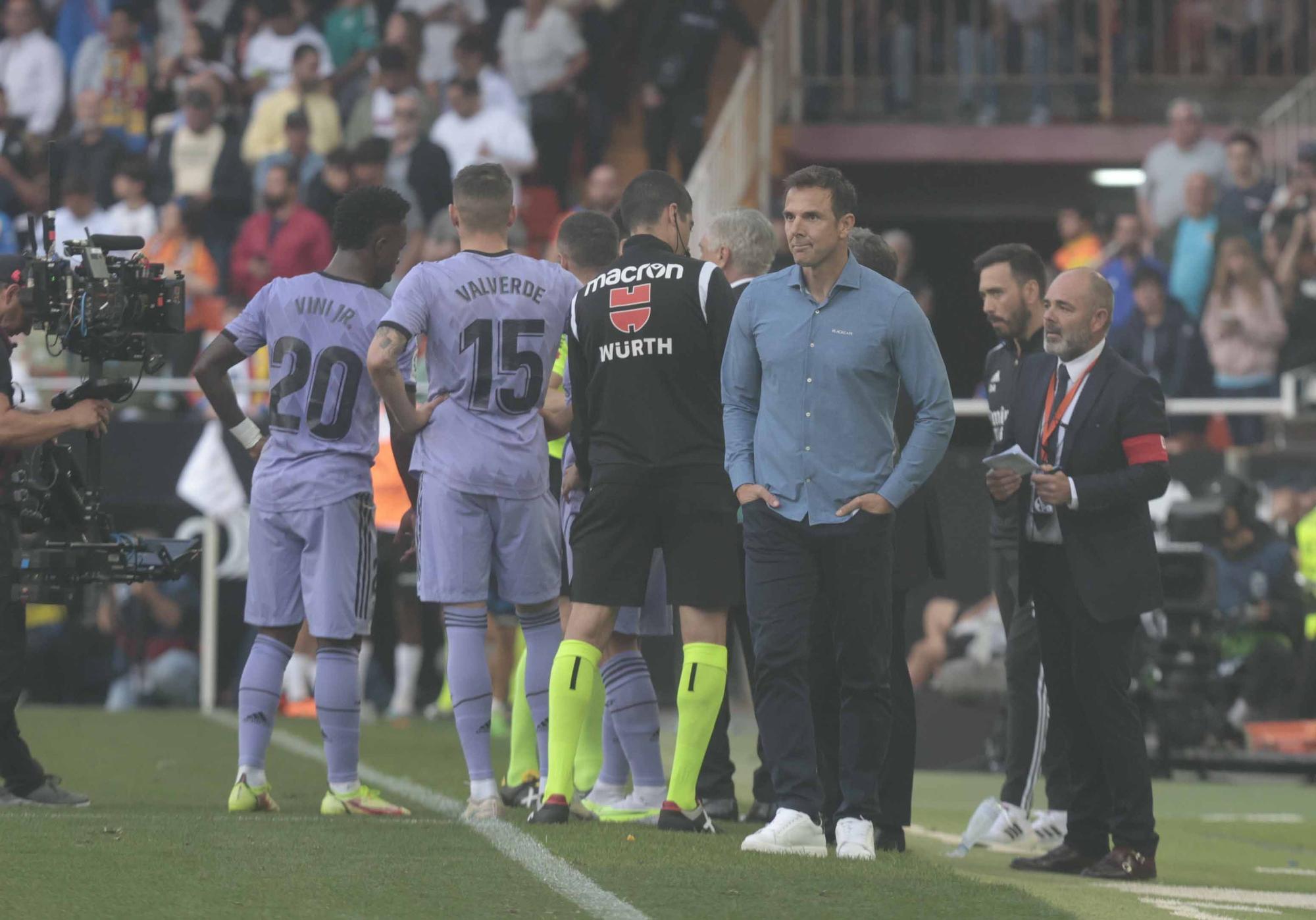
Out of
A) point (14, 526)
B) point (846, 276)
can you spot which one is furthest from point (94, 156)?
point (846, 276)

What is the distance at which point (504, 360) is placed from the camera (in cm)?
765

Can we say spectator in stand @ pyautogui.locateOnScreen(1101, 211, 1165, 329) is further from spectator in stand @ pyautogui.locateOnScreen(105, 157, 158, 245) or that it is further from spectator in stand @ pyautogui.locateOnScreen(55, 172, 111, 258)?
spectator in stand @ pyautogui.locateOnScreen(55, 172, 111, 258)

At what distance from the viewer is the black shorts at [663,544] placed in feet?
24.1

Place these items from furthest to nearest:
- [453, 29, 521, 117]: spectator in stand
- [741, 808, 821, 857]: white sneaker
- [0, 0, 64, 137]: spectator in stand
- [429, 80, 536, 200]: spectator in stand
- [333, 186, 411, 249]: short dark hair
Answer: [0, 0, 64, 137]: spectator in stand < [453, 29, 521, 117]: spectator in stand < [429, 80, 536, 200]: spectator in stand < [333, 186, 411, 249]: short dark hair < [741, 808, 821, 857]: white sneaker

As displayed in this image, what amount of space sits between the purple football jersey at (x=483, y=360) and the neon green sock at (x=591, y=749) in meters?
1.20

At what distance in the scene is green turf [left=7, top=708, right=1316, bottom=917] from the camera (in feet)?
19.0

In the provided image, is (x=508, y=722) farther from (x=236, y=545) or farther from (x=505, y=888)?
(x=505, y=888)

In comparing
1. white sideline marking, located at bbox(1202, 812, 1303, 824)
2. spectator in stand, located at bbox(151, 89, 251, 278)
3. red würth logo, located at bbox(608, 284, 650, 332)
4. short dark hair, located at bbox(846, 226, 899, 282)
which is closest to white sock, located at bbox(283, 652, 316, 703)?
spectator in stand, located at bbox(151, 89, 251, 278)

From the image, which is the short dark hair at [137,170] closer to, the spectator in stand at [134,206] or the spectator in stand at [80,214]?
the spectator in stand at [134,206]

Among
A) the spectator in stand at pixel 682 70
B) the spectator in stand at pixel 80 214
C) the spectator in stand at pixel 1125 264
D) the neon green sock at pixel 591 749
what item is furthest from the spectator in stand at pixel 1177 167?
the neon green sock at pixel 591 749

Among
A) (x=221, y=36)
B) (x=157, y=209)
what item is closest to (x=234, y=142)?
(x=157, y=209)

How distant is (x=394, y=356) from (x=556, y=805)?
1630 mm

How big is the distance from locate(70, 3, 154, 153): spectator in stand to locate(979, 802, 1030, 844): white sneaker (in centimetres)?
1395

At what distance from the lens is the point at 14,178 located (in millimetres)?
19953
